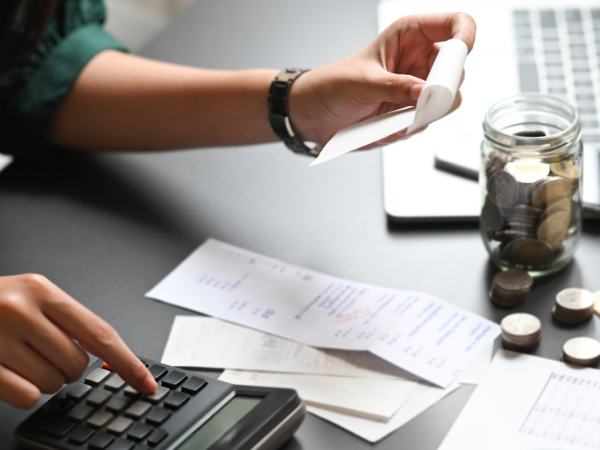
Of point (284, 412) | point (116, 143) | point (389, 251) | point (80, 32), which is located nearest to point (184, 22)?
point (80, 32)

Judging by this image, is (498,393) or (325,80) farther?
(325,80)

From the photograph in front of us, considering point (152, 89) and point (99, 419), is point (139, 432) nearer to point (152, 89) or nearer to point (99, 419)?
point (99, 419)

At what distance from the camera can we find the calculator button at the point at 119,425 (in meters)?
0.47

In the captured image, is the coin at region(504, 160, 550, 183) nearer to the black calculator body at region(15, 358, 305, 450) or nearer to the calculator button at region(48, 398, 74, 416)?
the black calculator body at region(15, 358, 305, 450)

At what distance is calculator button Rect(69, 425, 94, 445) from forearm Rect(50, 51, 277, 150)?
1.46ft

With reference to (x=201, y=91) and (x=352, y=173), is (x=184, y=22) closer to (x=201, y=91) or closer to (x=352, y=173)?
(x=201, y=91)

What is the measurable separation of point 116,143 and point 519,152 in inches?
21.8

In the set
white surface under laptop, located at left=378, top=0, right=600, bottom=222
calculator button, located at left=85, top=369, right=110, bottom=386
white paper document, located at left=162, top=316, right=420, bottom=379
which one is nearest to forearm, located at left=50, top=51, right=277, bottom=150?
white surface under laptop, located at left=378, top=0, right=600, bottom=222

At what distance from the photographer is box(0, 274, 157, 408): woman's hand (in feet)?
1.63

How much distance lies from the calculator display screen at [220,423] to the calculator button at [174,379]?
1.7 inches

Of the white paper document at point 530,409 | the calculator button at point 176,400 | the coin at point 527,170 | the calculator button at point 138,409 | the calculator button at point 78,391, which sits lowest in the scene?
the white paper document at point 530,409

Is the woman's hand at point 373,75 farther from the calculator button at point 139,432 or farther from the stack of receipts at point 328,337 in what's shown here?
the calculator button at point 139,432

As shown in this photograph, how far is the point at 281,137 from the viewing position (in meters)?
0.81

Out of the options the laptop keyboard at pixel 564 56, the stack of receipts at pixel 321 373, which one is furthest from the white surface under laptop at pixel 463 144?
the stack of receipts at pixel 321 373
